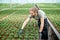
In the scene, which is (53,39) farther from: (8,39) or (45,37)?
(8,39)

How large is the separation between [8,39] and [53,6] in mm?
10178

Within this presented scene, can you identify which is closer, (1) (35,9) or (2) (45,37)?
(1) (35,9)

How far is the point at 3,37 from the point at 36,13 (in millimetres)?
2035

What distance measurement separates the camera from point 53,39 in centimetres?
423

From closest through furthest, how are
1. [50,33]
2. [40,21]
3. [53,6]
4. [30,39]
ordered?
[40,21] < [50,33] < [30,39] < [53,6]

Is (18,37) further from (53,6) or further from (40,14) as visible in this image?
(53,6)

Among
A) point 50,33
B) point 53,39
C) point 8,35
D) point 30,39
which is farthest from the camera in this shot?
point 8,35

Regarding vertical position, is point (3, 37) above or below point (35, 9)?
below

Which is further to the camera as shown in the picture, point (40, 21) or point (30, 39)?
point (30, 39)

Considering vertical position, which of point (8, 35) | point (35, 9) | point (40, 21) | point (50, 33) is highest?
point (35, 9)

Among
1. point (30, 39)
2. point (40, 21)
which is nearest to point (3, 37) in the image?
point (30, 39)

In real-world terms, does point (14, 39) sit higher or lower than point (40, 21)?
lower

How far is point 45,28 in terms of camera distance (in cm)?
396

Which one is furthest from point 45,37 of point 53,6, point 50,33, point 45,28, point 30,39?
point 53,6
